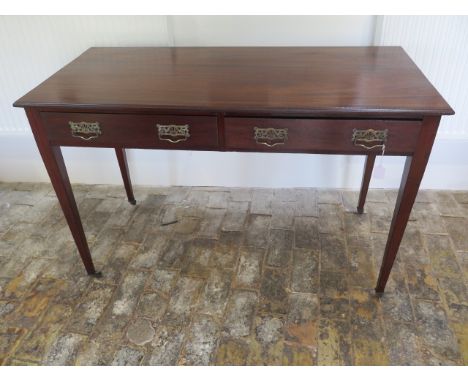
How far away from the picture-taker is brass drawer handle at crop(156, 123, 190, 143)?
1.39 metres

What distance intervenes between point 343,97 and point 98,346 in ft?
4.47

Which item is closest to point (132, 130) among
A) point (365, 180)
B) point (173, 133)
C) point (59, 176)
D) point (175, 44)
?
point (173, 133)

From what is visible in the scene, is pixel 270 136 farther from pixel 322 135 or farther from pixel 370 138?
pixel 370 138

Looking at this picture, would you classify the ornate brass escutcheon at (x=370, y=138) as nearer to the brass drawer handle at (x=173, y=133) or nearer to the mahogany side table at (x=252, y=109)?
the mahogany side table at (x=252, y=109)

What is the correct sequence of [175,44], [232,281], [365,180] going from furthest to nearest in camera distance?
[365,180]
[175,44]
[232,281]

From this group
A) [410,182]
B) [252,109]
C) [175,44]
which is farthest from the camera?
[175,44]

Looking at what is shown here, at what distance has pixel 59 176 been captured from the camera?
1.59 m

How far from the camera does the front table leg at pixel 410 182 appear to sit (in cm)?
128

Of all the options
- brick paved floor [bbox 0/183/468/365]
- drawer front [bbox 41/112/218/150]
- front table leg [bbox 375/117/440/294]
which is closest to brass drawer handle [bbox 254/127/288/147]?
drawer front [bbox 41/112/218/150]

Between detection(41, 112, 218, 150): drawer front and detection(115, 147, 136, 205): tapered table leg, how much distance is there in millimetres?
731

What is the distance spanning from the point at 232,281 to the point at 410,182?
920 mm

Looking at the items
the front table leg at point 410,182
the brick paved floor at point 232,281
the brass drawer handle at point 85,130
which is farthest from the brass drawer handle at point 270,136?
the brick paved floor at point 232,281

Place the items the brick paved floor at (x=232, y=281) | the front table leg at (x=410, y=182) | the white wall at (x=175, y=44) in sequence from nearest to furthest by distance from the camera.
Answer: the front table leg at (x=410, y=182) → the brick paved floor at (x=232, y=281) → the white wall at (x=175, y=44)
